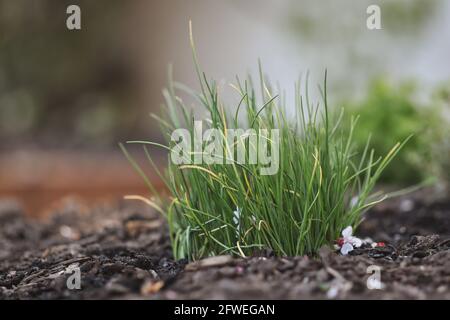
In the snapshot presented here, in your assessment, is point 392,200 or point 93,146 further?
point 93,146

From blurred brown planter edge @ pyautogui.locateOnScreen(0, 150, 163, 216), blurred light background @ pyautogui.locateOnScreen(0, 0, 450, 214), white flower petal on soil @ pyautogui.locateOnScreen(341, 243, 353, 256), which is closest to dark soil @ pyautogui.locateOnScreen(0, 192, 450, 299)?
white flower petal on soil @ pyautogui.locateOnScreen(341, 243, 353, 256)

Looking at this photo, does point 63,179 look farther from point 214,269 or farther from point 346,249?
point 214,269

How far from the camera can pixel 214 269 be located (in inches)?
73.1

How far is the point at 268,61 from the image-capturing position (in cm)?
765

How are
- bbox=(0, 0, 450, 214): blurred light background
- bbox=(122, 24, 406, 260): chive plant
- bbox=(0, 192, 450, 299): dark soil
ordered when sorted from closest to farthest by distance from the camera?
1. bbox=(0, 192, 450, 299): dark soil
2. bbox=(122, 24, 406, 260): chive plant
3. bbox=(0, 0, 450, 214): blurred light background

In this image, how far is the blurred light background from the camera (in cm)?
603

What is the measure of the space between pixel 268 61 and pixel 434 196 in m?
4.31

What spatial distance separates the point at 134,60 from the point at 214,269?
7.39 meters

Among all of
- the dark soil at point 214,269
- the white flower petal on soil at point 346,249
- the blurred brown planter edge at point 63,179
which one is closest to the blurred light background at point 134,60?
the blurred brown planter edge at point 63,179

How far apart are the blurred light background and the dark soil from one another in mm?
2882

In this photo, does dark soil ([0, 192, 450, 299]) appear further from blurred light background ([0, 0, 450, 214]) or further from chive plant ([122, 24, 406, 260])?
blurred light background ([0, 0, 450, 214])

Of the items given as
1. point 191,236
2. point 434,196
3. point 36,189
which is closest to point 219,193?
point 191,236

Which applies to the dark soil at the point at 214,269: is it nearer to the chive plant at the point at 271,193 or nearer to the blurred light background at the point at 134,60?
the chive plant at the point at 271,193
